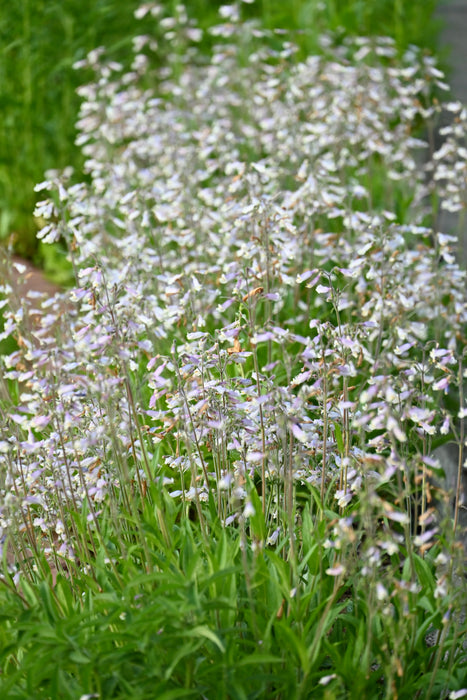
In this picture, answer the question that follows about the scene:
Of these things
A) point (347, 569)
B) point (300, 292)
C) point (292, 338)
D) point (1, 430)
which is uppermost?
point (292, 338)

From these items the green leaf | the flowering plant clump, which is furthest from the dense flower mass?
the green leaf

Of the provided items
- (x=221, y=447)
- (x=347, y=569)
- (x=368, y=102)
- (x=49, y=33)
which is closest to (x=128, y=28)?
(x=49, y=33)

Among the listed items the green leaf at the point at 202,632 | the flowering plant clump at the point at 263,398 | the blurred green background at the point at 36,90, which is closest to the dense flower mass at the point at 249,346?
the flowering plant clump at the point at 263,398

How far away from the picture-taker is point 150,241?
559 centimetres

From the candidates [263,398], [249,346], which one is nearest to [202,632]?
[263,398]

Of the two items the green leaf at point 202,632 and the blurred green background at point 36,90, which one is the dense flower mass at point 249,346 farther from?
the blurred green background at point 36,90

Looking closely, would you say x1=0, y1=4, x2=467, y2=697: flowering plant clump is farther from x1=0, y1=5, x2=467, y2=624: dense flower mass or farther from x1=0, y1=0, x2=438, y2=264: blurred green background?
x1=0, y1=0, x2=438, y2=264: blurred green background

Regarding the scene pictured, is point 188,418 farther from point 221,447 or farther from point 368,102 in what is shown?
point 368,102

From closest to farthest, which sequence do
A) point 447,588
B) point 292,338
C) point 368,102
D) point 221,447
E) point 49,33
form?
1. point 447,588
2. point 292,338
3. point 221,447
4. point 368,102
5. point 49,33

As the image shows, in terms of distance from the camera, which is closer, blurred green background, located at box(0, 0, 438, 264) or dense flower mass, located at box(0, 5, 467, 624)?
dense flower mass, located at box(0, 5, 467, 624)

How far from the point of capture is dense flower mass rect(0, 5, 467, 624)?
2.95 meters

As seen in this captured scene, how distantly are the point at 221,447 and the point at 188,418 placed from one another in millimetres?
231

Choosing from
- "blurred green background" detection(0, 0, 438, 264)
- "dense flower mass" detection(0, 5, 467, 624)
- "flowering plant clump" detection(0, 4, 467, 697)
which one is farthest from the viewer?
"blurred green background" detection(0, 0, 438, 264)

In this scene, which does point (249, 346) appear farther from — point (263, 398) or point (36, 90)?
point (36, 90)
